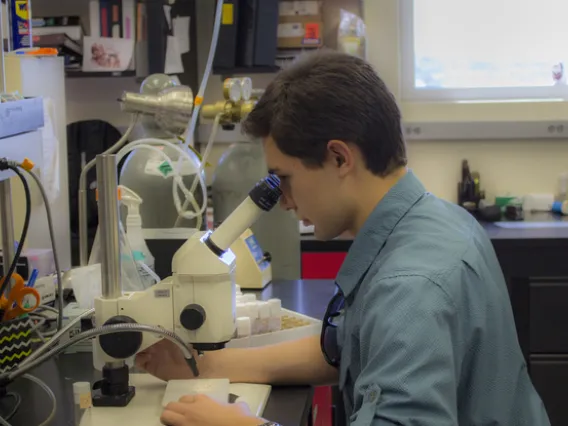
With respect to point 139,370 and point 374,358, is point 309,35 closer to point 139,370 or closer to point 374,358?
point 139,370

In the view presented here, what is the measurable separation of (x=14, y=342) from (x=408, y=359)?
78cm

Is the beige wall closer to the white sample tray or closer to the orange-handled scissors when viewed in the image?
the white sample tray

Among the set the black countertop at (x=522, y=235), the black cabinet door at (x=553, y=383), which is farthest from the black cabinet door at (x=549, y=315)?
the black countertop at (x=522, y=235)

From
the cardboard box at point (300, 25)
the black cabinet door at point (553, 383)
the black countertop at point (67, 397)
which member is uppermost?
the cardboard box at point (300, 25)

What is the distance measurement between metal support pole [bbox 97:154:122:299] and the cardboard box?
244 cm

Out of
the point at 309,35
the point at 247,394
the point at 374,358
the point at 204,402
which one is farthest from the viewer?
the point at 309,35

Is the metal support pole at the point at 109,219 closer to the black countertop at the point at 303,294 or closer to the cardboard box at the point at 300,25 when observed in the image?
the black countertop at the point at 303,294

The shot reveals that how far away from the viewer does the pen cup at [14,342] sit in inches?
53.8

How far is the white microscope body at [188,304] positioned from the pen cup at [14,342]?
0.27m

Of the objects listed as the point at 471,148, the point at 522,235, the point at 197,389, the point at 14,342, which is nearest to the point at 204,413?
the point at 197,389

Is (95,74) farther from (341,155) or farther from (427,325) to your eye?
(427,325)

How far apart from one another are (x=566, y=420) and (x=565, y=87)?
1578mm

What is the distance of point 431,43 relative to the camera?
370 cm

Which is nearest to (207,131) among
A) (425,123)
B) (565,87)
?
(425,123)
